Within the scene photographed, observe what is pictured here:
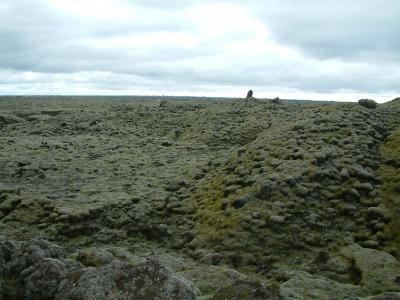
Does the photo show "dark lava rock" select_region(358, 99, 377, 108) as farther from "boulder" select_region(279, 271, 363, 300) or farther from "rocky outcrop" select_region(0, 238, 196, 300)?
"rocky outcrop" select_region(0, 238, 196, 300)

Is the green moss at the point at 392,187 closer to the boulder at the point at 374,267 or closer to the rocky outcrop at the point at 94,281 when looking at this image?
the boulder at the point at 374,267

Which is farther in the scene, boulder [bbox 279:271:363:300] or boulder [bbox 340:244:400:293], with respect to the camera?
boulder [bbox 340:244:400:293]

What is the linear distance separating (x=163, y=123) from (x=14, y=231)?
2712cm

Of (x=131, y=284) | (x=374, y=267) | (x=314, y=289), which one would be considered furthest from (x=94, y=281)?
(x=374, y=267)

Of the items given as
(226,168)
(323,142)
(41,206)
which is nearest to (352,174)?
(323,142)

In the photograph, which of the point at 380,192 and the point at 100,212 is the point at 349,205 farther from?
the point at 100,212

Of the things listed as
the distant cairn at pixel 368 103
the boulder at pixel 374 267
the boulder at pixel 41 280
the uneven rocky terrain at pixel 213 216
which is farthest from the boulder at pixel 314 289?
the distant cairn at pixel 368 103

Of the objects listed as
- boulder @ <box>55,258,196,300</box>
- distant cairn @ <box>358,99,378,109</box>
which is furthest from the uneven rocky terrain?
distant cairn @ <box>358,99,378,109</box>

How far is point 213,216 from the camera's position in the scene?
2042 cm

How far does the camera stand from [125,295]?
353 inches

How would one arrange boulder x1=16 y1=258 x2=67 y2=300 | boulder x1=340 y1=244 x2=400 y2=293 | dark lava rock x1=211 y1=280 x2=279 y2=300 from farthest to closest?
boulder x1=340 y1=244 x2=400 y2=293
boulder x1=16 y1=258 x2=67 y2=300
dark lava rock x1=211 y1=280 x2=279 y2=300

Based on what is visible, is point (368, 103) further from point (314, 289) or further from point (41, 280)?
point (41, 280)

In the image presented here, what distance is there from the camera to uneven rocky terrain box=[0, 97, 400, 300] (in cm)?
1066

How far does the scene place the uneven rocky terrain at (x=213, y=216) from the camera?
10.7 metres
